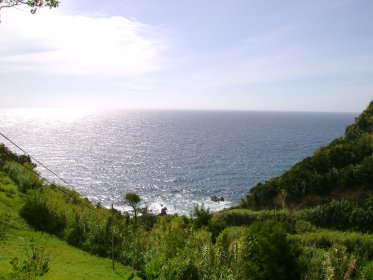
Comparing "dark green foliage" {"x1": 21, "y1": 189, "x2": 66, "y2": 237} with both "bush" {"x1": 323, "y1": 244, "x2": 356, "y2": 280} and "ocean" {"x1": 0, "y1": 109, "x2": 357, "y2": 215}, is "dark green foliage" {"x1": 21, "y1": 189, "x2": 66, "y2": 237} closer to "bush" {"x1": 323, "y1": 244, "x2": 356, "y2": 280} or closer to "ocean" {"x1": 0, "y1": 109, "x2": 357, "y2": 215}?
"bush" {"x1": 323, "y1": 244, "x2": 356, "y2": 280}

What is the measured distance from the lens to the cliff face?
51.5 metres

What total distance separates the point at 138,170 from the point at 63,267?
7080cm

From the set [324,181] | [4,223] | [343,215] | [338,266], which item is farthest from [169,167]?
[338,266]

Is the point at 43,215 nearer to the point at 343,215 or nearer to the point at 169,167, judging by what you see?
the point at 343,215

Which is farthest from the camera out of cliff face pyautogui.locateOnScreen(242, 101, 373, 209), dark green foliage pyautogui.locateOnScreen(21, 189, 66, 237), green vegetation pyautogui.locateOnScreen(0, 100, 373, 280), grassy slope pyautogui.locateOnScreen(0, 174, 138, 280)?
cliff face pyautogui.locateOnScreen(242, 101, 373, 209)

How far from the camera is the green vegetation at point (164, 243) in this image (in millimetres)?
19891

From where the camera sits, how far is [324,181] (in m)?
53.8

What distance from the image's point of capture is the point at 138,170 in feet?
302

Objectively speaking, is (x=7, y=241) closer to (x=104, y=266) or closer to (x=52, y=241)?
(x=52, y=241)

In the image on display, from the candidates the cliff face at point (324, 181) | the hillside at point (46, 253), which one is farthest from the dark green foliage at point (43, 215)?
the cliff face at point (324, 181)

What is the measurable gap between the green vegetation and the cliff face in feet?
16.6

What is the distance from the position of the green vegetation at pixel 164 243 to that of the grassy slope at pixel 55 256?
0.18ft

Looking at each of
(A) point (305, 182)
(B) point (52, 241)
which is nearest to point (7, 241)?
(B) point (52, 241)

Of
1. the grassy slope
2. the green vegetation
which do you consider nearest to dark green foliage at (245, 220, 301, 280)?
the green vegetation
